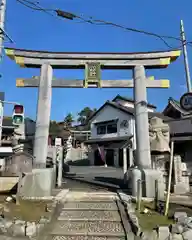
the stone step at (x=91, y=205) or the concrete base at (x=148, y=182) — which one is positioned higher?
the concrete base at (x=148, y=182)

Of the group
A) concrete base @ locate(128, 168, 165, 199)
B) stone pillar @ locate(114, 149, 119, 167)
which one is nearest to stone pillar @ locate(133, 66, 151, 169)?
concrete base @ locate(128, 168, 165, 199)

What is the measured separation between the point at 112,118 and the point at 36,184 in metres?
26.6

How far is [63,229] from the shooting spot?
5.58 m

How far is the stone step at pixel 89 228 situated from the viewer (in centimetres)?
533

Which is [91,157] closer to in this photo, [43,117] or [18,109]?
[43,117]

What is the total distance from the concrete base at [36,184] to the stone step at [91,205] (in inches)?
56.2

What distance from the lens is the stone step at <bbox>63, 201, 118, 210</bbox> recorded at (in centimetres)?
717

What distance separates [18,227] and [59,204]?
7.70 feet

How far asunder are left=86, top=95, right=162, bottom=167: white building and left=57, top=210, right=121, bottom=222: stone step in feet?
73.4

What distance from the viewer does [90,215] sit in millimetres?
6582

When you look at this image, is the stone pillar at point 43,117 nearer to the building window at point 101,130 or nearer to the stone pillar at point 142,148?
the stone pillar at point 142,148

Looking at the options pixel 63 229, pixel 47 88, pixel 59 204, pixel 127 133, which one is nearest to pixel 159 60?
pixel 47 88

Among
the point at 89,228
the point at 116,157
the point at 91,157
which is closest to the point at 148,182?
the point at 89,228

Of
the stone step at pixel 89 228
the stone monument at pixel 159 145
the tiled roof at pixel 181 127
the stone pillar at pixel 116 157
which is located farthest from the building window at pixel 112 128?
the stone step at pixel 89 228
